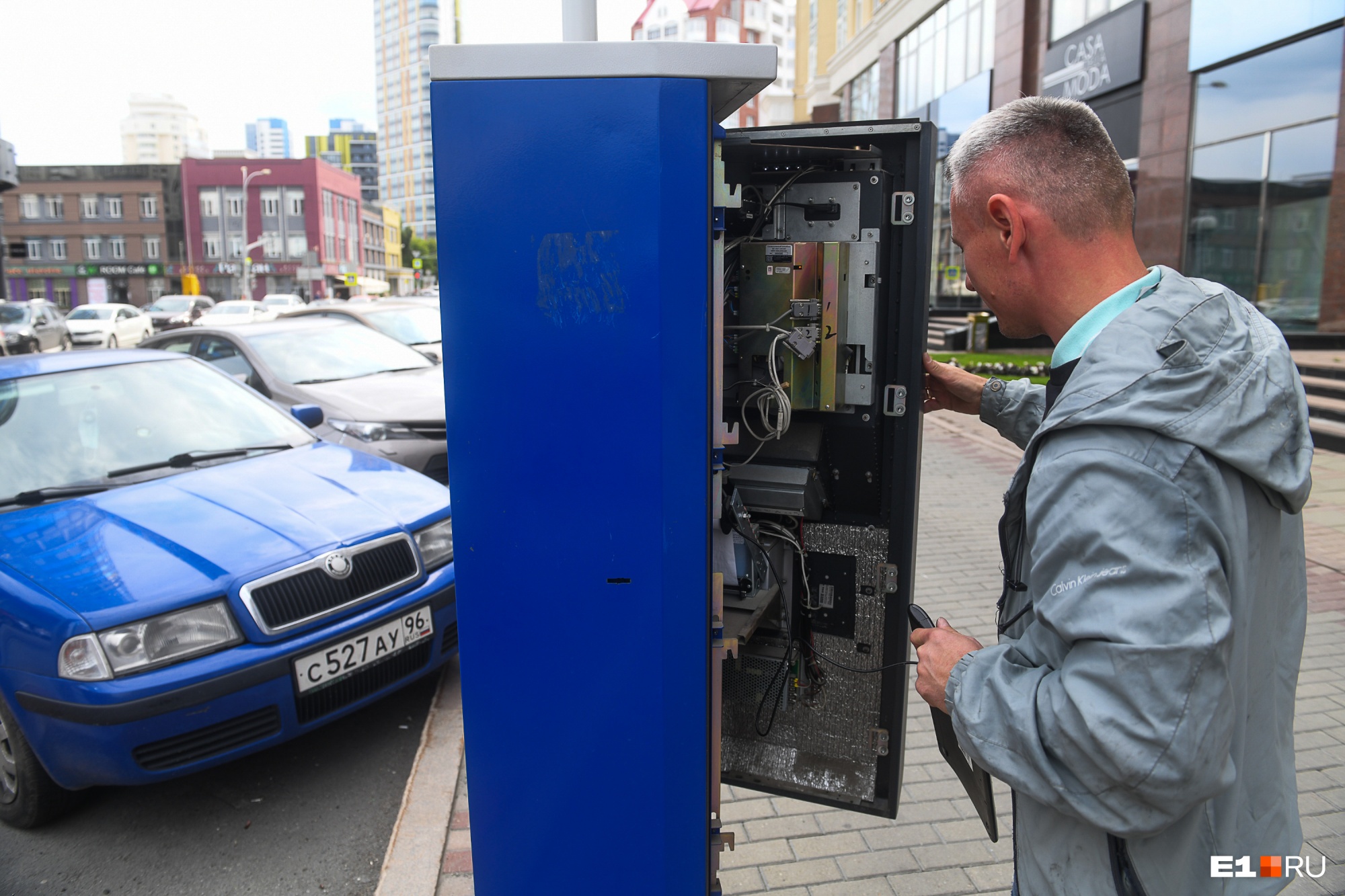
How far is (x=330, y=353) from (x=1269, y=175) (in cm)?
1220

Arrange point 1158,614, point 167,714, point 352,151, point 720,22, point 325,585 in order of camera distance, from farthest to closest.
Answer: point 352,151, point 720,22, point 325,585, point 167,714, point 1158,614

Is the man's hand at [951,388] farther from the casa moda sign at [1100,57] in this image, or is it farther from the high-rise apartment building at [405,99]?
the high-rise apartment building at [405,99]

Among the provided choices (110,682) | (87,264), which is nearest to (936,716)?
(110,682)

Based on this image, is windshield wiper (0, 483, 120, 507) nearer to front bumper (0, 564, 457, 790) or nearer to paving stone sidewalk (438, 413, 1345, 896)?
front bumper (0, 564, 457, 790)

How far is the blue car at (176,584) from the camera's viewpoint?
9.91 ft

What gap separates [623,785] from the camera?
6.13ft

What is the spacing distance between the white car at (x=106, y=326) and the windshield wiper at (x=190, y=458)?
2470 cm

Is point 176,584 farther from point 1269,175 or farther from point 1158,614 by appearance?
point 1269,175

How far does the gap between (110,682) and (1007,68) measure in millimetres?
19223

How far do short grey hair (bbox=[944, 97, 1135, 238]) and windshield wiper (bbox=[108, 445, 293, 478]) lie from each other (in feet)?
12.9

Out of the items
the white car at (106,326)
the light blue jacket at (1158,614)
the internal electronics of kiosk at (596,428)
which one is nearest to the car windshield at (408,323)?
the internal electronics of kiosk at (596,428)

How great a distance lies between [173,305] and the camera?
3494 cm

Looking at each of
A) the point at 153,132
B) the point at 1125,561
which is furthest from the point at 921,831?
the point at 153,132

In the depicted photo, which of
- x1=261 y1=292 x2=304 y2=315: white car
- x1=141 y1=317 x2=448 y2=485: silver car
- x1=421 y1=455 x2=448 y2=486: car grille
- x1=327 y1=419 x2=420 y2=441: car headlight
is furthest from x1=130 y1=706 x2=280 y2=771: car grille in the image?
x1=261 y1=292 x2=304 y2=315: white car
